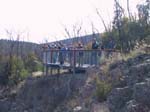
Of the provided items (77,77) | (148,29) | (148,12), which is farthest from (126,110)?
(148,12)

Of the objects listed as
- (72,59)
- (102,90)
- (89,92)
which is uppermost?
(72,59)

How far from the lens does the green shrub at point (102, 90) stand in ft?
54.4

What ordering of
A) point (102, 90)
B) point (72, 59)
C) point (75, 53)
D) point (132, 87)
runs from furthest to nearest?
1. point (72, 59)
2. point (75, 53)
3. point (102, 90)
4. point (132, 87)

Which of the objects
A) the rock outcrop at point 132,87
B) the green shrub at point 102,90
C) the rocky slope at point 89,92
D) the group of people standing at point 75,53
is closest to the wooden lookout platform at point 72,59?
the group of people standing at point 75,53

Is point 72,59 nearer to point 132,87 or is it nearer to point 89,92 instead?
point 89,92

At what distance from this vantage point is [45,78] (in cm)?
2927

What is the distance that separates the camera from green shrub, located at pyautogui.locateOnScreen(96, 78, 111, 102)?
54.4 ft

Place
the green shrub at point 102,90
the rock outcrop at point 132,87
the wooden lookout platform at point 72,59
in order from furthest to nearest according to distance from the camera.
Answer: the wooden lookout platform at point 72,59
the green shrub at point 102,90
the rock outcrop at point 132,87

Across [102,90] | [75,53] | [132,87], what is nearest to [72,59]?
[75,53]

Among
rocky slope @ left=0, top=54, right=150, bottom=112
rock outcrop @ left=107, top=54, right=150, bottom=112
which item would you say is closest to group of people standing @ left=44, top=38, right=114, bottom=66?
rocky slope @ left=0, top=54, right=150, bottom=112

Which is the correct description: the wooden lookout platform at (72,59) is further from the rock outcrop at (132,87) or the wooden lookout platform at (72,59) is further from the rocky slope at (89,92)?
the rock outcrop at (132,87)

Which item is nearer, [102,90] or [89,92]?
[102,90]

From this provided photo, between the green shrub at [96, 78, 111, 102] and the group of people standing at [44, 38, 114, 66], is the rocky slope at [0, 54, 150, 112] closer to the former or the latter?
the green shrub at [96, 78, 111, 102]

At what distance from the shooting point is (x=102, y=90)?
16750 mm
